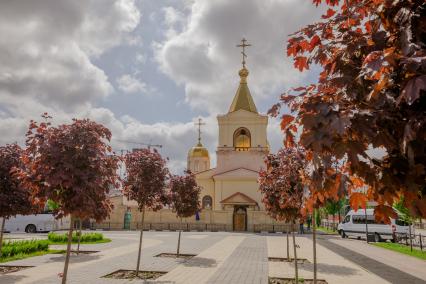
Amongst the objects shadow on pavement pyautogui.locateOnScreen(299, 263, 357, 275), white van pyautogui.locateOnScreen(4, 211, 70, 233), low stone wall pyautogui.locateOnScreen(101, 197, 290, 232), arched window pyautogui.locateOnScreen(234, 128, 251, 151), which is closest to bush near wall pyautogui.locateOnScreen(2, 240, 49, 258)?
shadow on pavement pyautogui.locateOnScreen(299, 263, 357, 275)

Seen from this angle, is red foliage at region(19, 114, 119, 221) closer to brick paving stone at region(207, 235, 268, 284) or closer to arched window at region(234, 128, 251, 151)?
brick paving stone at region(207, 235, 268, 284)

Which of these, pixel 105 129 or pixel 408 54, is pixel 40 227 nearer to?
pixel 105 129

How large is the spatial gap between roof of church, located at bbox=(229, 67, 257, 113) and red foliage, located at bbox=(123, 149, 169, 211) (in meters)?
36.7

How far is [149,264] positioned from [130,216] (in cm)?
2941

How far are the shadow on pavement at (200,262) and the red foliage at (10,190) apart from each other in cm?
639

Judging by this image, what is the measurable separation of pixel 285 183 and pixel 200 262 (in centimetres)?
650

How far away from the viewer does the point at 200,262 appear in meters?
15.4

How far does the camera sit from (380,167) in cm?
257

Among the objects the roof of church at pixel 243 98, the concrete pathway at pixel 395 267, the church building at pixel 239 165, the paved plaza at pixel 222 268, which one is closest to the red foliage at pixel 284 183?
the paved plaza at pixel 222 268

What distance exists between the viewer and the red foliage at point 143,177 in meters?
13.5

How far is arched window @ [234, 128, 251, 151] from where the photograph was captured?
159 ft

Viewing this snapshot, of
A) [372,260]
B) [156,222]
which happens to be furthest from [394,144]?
[156,222]

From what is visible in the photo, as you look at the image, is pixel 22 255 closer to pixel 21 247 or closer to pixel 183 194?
pixel 21 247

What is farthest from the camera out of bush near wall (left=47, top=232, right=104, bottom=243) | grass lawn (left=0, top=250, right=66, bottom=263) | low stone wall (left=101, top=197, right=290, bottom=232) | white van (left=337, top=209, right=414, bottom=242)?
low stone wall (left=101, top=197, right=290, bottom=232)
